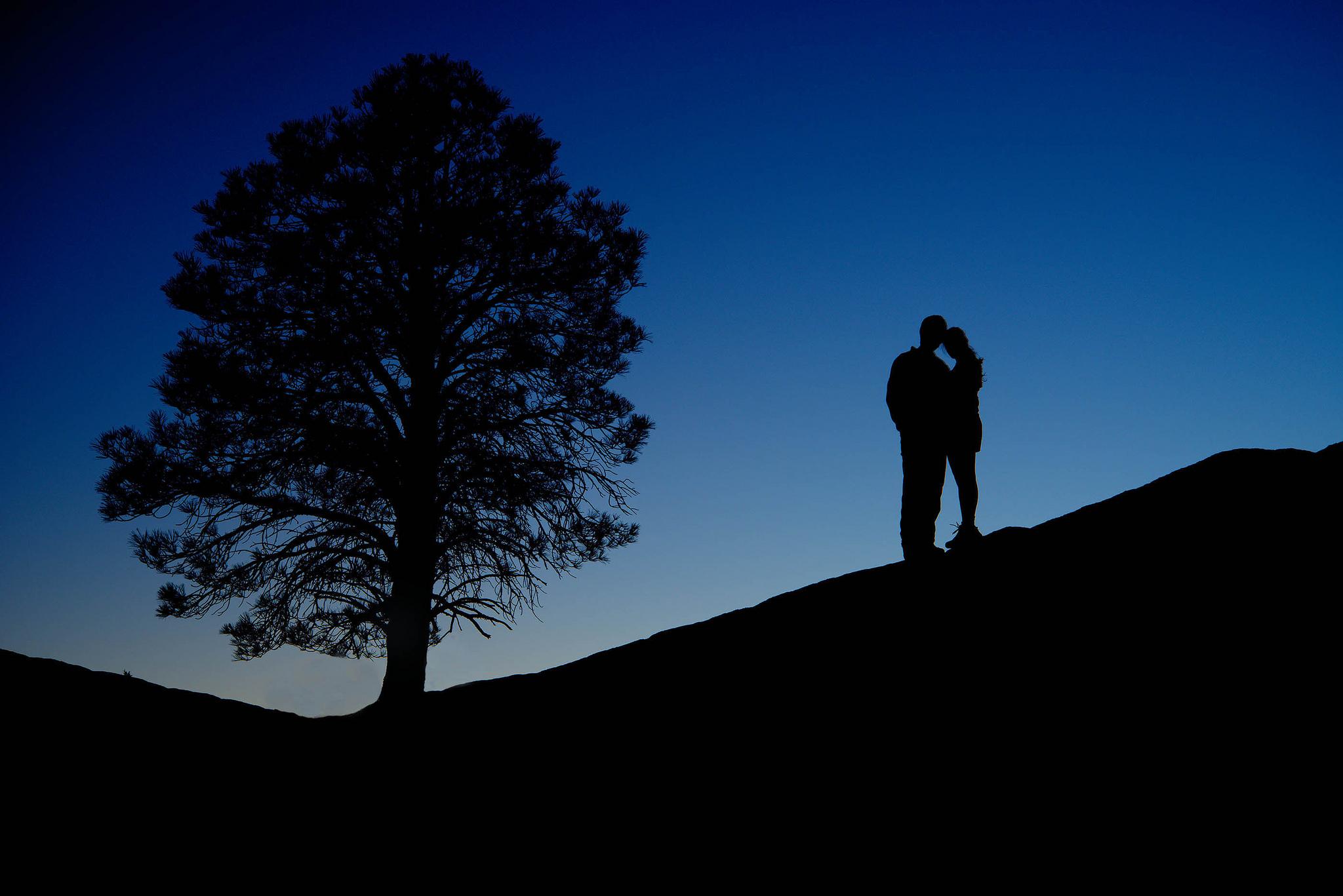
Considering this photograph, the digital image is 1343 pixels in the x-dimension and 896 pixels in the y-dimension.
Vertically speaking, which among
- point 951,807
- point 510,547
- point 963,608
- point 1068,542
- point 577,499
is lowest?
point 951,807

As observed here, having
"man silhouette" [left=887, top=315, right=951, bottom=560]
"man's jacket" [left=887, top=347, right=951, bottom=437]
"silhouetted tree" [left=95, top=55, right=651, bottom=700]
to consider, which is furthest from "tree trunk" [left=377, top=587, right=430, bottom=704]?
"man's jacket" [left=887, top=347, right=951, bottom=437]

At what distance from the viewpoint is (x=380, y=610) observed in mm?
10406

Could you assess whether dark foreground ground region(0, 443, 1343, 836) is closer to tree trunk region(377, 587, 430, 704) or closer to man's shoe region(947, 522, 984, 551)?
man's shoe region(947, 522, 984, 551)

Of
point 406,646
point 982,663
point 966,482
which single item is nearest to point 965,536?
point 966,482

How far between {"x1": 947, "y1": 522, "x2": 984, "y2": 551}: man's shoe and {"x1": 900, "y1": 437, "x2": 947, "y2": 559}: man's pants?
0.79ft

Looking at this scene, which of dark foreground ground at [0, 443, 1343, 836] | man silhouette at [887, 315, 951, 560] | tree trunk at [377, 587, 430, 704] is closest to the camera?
dark foreground ground at [0, 443, 1343, 836]

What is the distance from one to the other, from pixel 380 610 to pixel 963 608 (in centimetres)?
832

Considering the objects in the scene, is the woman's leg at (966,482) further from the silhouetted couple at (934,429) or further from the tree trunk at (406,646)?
the tree trunk at (406,646)

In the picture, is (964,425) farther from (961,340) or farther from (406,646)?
(406,646)

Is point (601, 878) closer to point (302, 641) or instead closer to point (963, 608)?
point (963, 608)

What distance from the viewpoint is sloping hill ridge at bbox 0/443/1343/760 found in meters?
3.61

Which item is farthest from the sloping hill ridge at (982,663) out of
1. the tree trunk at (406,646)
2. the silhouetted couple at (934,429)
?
the tree trunk at (406,646)

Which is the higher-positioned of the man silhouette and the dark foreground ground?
the man silhouette

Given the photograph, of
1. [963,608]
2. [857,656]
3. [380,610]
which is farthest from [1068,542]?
[380,610]
